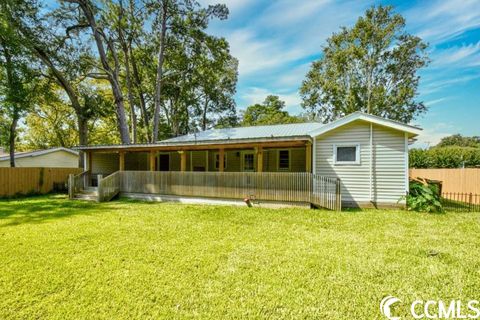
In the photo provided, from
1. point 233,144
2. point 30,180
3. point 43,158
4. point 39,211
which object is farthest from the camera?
A: point 43,158

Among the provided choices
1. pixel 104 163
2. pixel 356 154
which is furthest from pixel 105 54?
pixel 356 154

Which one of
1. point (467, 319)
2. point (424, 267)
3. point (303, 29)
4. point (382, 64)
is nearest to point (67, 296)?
point (467, 319)

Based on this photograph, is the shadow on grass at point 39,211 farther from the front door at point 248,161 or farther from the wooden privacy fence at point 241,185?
the front door at point 248,161

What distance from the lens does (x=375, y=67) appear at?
22.6 m

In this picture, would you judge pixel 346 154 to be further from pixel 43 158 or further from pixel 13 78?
pixel 43 158

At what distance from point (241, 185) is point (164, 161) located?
836 centimetres

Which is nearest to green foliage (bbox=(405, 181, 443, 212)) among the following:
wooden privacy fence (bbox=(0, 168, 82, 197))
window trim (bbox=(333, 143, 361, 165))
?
window trim (bbox=(333, 143, 361, 165))

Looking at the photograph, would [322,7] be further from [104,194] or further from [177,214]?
[104,194]

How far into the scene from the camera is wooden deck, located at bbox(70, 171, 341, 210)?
9.19 m

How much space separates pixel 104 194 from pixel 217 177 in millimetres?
5589

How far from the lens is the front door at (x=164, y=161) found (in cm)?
1652

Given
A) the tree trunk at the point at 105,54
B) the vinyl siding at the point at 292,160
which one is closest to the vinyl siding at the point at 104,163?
the tree trunk at the point at 105,54

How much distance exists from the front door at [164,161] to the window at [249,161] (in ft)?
17.8

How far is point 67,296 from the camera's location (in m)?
3.34
